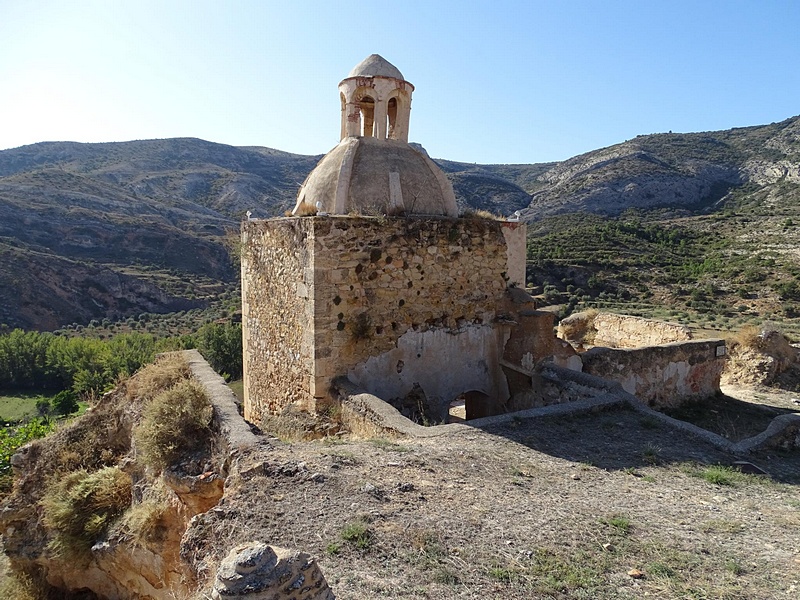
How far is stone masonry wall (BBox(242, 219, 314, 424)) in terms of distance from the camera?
6.73 m

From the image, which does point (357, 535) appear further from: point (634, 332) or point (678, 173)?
point (678, 173)

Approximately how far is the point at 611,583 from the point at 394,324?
4.54 metres

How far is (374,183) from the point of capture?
738 cm

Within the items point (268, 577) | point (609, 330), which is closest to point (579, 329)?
point (609, 330)

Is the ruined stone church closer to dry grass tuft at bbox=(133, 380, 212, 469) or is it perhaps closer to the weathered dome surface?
the weathered dome surface

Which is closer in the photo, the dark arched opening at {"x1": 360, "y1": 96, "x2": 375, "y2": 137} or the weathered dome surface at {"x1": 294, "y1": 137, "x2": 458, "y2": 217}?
the weathered dome surface at {"x1": 294, "y1": 137, "x2": 458, "y2": 217}

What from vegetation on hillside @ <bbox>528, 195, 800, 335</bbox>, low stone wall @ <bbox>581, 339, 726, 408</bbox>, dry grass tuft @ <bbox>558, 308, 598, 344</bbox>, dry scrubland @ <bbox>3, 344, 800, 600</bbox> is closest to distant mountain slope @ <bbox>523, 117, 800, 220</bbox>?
vegetation on hillside @ <bbox>528, 195, 800, 335</bbox>

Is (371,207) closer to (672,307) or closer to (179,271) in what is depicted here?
(672,307)

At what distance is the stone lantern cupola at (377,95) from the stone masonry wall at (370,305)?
6.36 ft

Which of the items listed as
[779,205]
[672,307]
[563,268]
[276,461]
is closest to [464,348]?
[276,461]

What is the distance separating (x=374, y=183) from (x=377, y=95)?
5.08ft

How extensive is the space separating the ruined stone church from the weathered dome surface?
0.02m

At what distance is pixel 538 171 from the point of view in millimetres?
67250


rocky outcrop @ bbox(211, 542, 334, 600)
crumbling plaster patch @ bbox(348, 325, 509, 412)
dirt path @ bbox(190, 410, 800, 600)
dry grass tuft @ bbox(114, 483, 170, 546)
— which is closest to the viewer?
rocky outcrop @ bbox(211, 542, 334, 600)
